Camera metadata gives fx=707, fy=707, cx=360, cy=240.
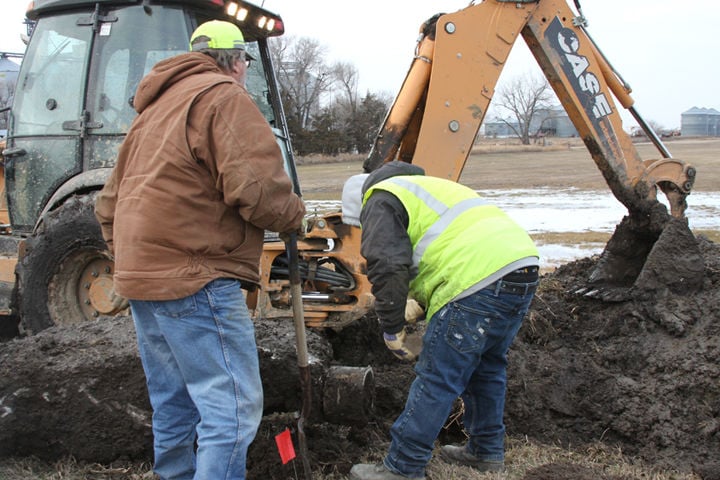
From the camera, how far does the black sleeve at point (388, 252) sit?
3.12 meters

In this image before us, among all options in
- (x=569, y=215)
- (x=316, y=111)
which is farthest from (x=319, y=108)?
(x=569, y=215)

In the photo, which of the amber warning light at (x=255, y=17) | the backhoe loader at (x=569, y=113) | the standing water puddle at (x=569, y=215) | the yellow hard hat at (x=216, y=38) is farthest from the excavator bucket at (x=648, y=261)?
the yellow hard hat at (x=216, y=38)

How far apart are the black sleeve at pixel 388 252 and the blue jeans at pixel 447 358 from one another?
0.75 feet

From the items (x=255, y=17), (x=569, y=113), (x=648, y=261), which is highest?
(x=255, y=17)

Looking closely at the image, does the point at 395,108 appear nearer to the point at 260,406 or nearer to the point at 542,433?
the point at 542,433

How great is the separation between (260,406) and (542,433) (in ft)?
6.40

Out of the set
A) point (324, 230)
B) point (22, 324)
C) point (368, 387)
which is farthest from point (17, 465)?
point (324, 230)

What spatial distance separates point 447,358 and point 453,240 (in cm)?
54

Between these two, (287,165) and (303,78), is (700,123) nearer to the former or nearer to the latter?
(303,78)

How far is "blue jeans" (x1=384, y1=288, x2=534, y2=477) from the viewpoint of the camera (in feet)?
10.5

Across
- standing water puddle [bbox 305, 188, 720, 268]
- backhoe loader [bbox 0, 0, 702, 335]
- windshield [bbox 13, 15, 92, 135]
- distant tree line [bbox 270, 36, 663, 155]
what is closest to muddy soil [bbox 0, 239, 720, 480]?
backhoe loader [bbox 0, 0, 702, 335]

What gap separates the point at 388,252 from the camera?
3.11 meters

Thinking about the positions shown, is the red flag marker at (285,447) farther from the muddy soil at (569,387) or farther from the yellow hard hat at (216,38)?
the yellow hard hat at (216,38)

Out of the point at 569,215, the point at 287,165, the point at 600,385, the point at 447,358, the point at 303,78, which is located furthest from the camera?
the point at 303,78
